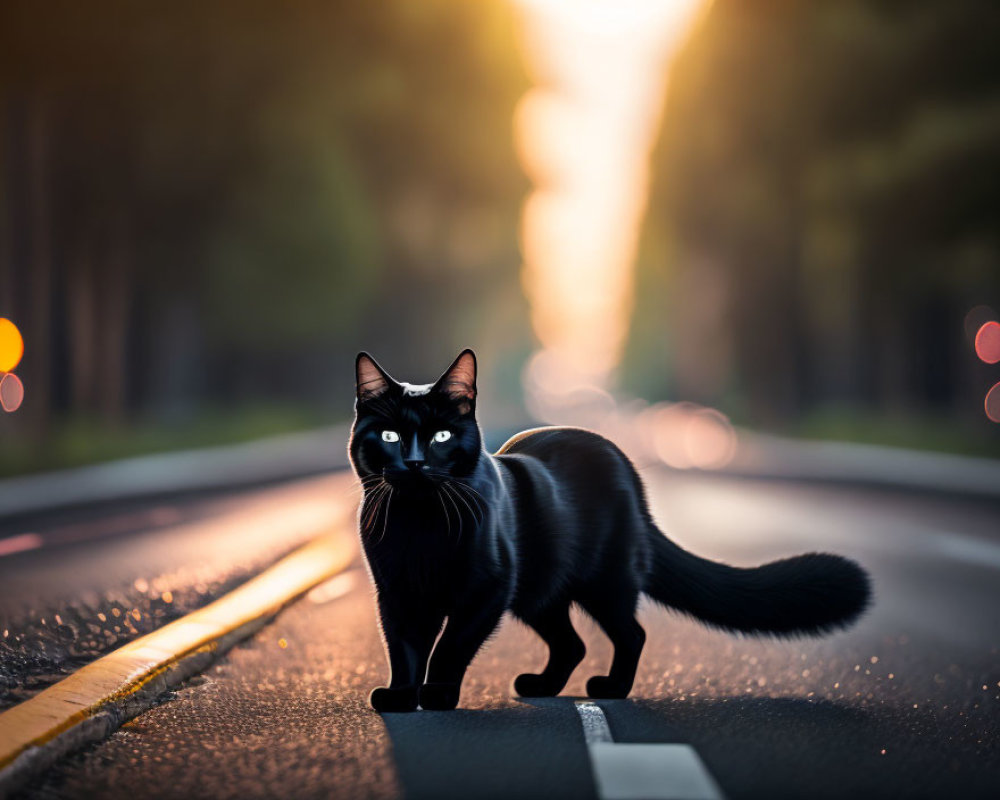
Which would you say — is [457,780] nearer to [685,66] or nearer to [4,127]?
[4,127]

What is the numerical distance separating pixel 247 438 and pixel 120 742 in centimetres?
3095

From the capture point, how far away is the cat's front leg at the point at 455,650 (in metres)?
4.82

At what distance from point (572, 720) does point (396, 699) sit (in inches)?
27.8

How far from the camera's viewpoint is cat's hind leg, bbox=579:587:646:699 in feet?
17.5

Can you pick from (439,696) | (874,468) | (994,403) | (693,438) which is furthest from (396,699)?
(994,403)

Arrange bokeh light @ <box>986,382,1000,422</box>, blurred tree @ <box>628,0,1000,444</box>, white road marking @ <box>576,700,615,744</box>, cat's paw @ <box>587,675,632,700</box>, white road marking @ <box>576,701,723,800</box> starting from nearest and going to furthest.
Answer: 1. white road marking @ <box>576,701,723,800</box>
2. white road marking @ <box>576,700,615,744</box>
3. cat's paw @ <box>587,675,632,700</box>
4. blurred tree @ <box>628,0,1000,444</box>
5. bokeh light @ <box>986,382,1000,422</box>

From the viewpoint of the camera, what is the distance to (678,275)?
54594 mm

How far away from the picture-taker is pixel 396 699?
4.91 m

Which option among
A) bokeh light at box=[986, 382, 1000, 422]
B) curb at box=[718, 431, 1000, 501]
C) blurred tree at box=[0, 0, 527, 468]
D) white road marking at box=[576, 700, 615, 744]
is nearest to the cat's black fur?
white road marking at box=[576, 700, 615, 744]

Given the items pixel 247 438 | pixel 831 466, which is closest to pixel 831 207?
pixel 831 466

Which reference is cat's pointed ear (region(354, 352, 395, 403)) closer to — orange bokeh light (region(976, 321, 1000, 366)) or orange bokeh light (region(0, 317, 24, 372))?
orange bokeh light (region(0, 317, 24, 372))

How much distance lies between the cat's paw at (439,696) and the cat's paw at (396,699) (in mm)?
40

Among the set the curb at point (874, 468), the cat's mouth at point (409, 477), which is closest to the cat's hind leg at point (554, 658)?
the cat's mouth at point (409, 477)

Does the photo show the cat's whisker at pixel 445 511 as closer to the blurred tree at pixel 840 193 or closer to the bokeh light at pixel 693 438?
the blurred tree at pixel 840 193
